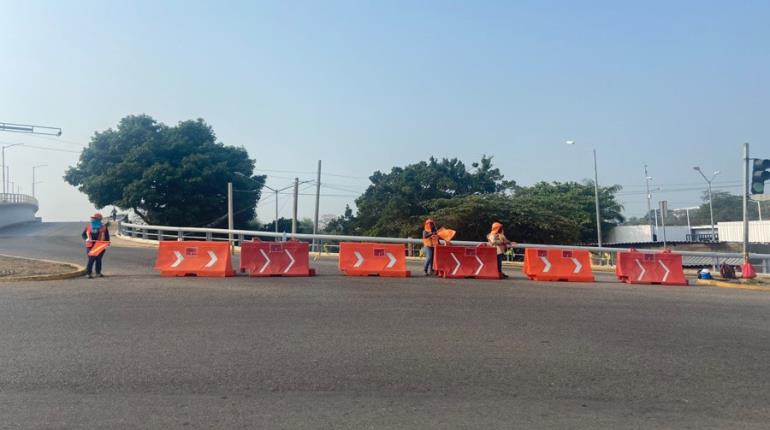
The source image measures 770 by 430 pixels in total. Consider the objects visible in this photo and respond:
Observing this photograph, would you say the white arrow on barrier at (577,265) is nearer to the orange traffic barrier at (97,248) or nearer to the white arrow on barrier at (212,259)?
the white arrow on barrier at (212,259)

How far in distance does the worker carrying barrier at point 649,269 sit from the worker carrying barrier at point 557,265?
2.97 feet

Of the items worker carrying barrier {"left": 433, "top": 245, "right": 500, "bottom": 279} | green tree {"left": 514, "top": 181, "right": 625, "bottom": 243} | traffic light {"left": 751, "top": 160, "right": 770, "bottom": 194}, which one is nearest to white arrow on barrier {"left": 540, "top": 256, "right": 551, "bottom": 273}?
worker carrying barrier {"left": 433, "top": 245, "right": 500, "bottom": 279}

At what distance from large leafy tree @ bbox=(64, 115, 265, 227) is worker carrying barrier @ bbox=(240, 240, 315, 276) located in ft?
105

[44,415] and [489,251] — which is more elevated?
[489,251]

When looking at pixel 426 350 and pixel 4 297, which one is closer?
pixel 426 350

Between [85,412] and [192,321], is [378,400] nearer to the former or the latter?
[85,412]

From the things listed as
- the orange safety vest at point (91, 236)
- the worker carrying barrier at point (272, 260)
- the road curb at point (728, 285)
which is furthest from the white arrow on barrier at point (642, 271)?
the orange safety vest at point (91, 236)

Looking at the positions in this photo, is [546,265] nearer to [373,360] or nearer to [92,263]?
[373,360]

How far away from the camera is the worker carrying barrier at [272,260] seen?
16.2 meters

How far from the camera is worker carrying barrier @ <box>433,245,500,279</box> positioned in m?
17.0

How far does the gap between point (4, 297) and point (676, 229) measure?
58.9 meters

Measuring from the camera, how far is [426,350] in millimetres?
8336

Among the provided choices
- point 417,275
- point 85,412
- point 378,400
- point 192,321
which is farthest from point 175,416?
point 417,275

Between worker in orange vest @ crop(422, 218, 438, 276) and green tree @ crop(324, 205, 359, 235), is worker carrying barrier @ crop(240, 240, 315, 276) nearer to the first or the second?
worker in orange vest @ crop(422, 218, 438, 276)
